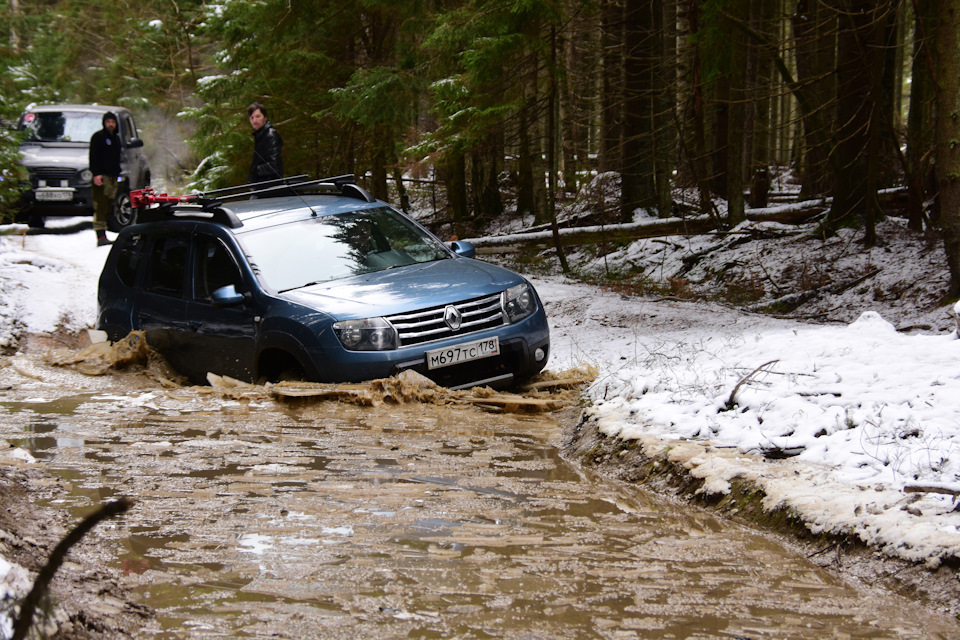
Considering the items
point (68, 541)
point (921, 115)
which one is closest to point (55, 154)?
point (921, 115)

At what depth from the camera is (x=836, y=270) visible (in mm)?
11508

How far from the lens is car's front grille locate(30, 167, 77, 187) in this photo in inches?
768

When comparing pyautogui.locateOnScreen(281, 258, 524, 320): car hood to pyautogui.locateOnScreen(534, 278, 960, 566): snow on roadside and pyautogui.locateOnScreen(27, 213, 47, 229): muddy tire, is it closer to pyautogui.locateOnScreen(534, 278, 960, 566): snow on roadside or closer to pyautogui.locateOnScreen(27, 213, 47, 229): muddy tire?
pyautogui.locateOnScreen(534, 278, 960, 566): snow on roadside

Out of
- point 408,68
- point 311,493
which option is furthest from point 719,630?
point 408,68

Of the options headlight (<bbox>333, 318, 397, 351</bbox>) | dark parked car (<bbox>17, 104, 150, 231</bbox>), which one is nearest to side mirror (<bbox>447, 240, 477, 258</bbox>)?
headlight (<bbox>333, 318, 397, 351</bbox>)

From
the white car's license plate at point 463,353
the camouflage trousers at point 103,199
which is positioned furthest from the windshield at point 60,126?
the white car's license plate at point 463,353

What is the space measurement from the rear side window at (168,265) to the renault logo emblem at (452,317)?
2570 millimetres

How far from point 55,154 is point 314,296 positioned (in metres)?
15.7

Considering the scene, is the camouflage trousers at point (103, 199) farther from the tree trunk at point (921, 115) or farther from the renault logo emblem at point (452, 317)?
the tree trunk at point (921, 115)

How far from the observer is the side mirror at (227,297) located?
708 cm

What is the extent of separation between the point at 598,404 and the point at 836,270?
20.9ft

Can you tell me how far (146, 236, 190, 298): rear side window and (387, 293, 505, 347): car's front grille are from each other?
A: 2.39 metres

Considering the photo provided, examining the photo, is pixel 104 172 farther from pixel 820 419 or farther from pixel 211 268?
pixel 820 419

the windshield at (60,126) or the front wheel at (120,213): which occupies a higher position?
the windshield at (60,126)
